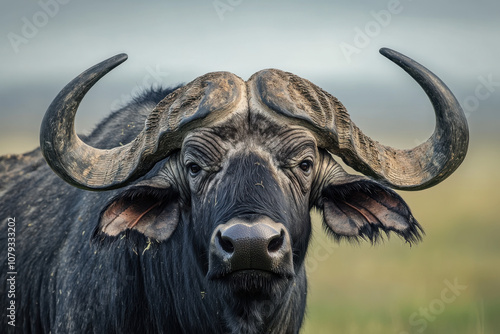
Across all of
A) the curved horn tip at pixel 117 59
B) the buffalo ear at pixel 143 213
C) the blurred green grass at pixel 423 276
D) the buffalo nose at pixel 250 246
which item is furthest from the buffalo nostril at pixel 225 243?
the blurred green grass at pixel 423 276

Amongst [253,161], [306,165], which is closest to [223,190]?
[253,161]

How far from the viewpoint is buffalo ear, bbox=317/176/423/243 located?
4797mm

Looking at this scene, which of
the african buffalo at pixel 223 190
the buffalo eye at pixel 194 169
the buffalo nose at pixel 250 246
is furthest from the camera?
the buffalo eye at pixel 194 169

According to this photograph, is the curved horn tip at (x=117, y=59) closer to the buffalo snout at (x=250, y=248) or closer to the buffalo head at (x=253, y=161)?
the buffalo head at (x=253, y=161)

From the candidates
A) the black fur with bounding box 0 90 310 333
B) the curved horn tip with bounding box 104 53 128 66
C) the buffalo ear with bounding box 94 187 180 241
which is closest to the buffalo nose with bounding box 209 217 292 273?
the black fur with bounding box 0 90 310 333

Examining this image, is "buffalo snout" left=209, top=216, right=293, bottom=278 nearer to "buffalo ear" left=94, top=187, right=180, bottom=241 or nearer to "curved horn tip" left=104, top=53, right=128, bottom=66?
"buffalo ear" left=94, top=187, right=180, bottom=241

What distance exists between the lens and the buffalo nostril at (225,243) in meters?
4.04

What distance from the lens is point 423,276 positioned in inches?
459

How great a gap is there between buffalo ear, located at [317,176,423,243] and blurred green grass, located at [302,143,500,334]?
2.43 metres

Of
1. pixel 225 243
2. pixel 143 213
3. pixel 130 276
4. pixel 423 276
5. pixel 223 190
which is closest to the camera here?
pixel 225 243

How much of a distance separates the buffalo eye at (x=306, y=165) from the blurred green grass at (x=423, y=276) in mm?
2749

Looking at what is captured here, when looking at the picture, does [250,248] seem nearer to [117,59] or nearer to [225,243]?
[225,243]

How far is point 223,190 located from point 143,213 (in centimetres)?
80

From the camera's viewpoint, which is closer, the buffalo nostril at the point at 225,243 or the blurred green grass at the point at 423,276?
the buffalo nostril at the point at 225,243
